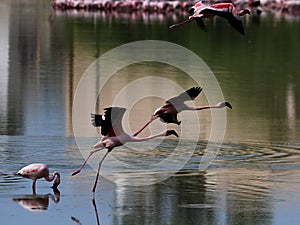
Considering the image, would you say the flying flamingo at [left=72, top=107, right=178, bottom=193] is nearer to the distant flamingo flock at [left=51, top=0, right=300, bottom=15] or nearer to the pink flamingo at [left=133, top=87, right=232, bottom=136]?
the pink flamingo at [left=133, top=87, right=232, bottom=136]

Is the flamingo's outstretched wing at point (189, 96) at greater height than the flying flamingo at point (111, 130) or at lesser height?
greater

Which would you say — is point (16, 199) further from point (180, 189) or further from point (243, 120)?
point (243, 120)

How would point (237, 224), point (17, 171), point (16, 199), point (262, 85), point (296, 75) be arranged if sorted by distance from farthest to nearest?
point (296, 75)
point (262, 85)
point (17, 171)
point (16, 199)
point (237, 224)

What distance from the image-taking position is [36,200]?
34.4ft

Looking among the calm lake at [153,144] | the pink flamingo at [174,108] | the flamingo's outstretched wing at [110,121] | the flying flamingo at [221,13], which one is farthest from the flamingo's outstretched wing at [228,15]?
the calm lake at [153,144]

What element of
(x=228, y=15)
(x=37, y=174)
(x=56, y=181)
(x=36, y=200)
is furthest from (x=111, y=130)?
(x=228, y=15)

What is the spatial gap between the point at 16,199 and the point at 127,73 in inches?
504

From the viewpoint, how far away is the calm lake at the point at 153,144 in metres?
10.1

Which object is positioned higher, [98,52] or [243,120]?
[98,52]

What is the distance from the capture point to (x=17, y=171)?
12.0m

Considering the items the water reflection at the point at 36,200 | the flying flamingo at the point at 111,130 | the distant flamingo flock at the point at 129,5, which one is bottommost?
the water reflection at the point at 36,200

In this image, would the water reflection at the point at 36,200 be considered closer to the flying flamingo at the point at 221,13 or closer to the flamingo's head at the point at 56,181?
the flamingo's head at the point at 56,181

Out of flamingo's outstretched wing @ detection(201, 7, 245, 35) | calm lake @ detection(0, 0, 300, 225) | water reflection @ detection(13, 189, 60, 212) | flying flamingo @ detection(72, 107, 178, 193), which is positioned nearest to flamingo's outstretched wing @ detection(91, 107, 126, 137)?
flying flamingo @ detection(72, 107, 178, 193)

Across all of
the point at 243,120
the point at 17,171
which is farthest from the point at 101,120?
the point at 243,120
